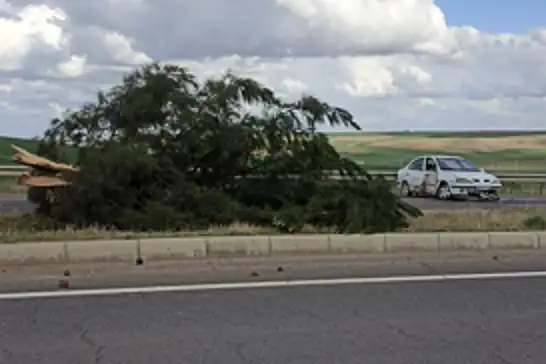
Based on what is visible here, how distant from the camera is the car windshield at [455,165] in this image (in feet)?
85.8

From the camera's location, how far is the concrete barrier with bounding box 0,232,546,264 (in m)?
9.70

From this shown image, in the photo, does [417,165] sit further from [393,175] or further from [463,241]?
[463,241]

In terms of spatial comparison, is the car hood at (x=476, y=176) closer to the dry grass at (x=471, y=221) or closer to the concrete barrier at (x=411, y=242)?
the dry grass at (x=471, y=221)

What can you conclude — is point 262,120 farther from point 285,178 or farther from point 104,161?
point 104,161

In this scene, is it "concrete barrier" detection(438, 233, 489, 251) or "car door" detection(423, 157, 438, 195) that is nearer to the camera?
"concrete barrier" detection(438, 233, 489, 251)

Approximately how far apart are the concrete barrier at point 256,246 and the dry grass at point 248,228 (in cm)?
43

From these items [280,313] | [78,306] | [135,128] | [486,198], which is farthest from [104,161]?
[486,198]

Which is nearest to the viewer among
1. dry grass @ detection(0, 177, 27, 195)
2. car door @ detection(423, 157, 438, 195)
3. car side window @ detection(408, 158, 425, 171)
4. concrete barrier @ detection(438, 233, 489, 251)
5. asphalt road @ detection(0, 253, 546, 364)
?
asphalt road @ detection(0, 253, 546, 364)

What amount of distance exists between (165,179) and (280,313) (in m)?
4.74

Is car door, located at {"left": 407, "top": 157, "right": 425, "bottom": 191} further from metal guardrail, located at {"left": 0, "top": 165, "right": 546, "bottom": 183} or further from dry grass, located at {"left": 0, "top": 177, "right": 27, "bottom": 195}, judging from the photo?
dry grass, located at {"left": 0, "top": 177, "right": 27, "bottom": 195}

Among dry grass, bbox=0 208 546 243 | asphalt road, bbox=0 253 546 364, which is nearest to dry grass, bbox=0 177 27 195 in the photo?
dry grass, bbox=0 208 546 243

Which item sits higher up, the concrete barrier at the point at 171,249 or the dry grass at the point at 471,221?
the dry grass at the point at 471,221

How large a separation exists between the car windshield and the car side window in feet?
2.38

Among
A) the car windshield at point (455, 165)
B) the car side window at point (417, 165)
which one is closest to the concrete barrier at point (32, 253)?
the car windshield at point (455, 165)
